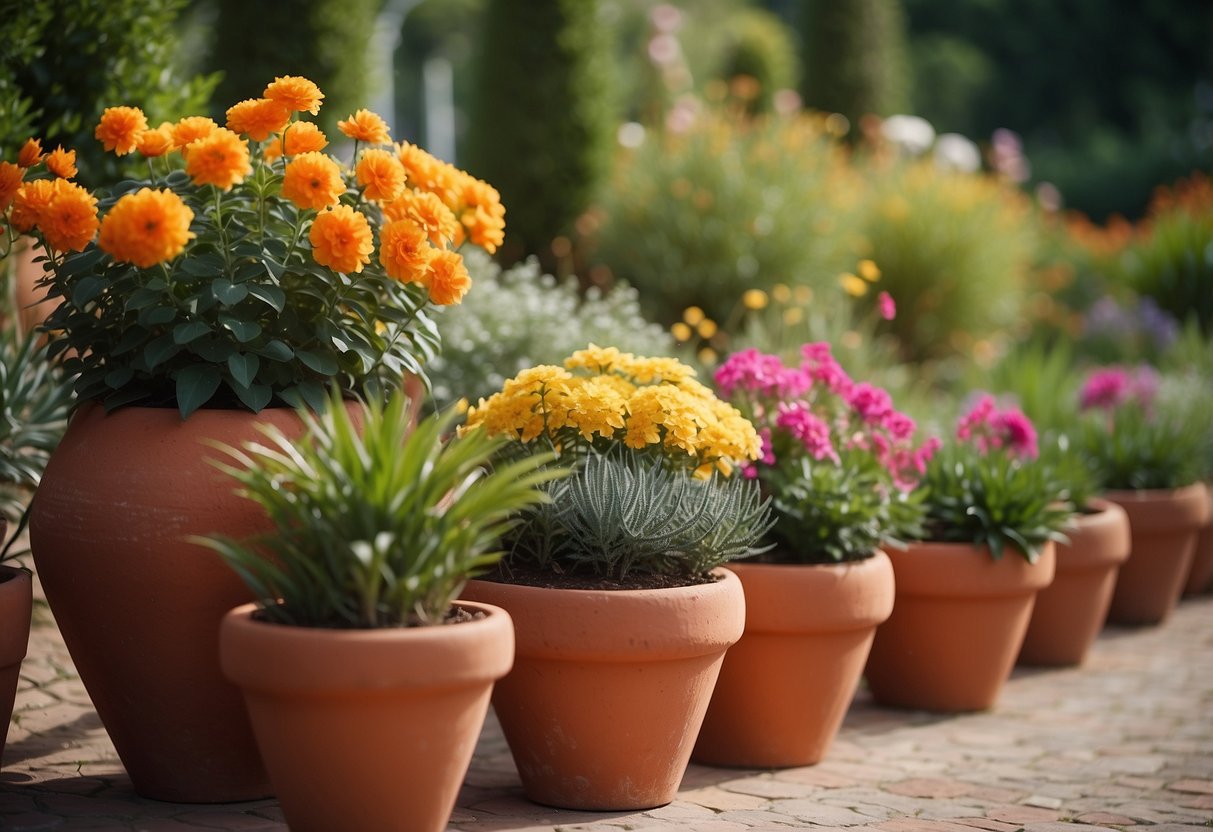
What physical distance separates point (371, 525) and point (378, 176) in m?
1.02

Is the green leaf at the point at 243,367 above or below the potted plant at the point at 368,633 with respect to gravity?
above

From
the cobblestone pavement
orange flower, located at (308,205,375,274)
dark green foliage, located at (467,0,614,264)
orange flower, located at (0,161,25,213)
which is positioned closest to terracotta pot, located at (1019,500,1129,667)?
the cobblestone pavement

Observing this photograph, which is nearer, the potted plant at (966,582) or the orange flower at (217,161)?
the orange flower at (217,161)

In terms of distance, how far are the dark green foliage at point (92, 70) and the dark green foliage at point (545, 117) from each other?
191 inches

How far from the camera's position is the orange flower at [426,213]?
3363 millimetres

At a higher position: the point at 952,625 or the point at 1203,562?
the point at 1203,562

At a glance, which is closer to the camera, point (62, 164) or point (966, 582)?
point (62, 164)

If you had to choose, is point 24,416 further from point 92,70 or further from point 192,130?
point 192,130

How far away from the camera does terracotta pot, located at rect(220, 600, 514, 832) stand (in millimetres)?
2623

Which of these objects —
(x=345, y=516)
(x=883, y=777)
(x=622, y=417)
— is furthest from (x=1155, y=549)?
(x=345, y=516)

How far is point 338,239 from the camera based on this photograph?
123 inches

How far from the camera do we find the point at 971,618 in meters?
4.76

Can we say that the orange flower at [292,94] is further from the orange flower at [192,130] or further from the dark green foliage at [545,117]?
the dark green foliage at [545,117]

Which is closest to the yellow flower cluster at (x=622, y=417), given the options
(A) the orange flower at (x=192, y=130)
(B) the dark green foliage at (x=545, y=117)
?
(A) the orange flower at (x=192, y=130)
